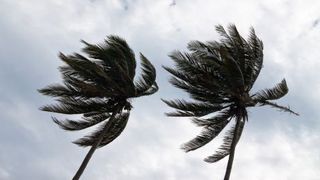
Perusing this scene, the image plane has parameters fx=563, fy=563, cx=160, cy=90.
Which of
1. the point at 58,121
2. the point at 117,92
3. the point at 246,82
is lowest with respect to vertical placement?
the point at 58,121

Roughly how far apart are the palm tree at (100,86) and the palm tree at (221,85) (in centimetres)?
150

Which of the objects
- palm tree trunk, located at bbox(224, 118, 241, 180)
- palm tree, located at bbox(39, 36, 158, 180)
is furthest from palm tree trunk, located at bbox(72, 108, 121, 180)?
palm tree trunk, located at bbox(224, 118, 241, 180)

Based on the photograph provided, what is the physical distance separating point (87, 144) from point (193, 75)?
223 inches

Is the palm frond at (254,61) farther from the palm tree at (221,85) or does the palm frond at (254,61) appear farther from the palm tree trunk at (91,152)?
the palm tree trunk at (91,152)

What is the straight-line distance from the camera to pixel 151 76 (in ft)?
73.7

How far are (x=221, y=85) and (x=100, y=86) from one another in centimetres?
471

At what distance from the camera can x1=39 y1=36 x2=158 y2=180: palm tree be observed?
846 inches

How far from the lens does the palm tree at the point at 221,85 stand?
21078 mm

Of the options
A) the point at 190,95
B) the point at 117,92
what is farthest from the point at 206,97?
the point at 117,92

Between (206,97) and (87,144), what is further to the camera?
(87,144)

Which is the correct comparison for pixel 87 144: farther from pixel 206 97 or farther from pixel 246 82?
pixel 246 82

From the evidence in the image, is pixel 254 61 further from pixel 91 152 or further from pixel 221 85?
pixel 91 152

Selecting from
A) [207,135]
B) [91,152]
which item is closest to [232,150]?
[207,135]

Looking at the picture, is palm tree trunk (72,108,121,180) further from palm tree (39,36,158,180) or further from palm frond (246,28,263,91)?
palm frond (246,28,263,91)
